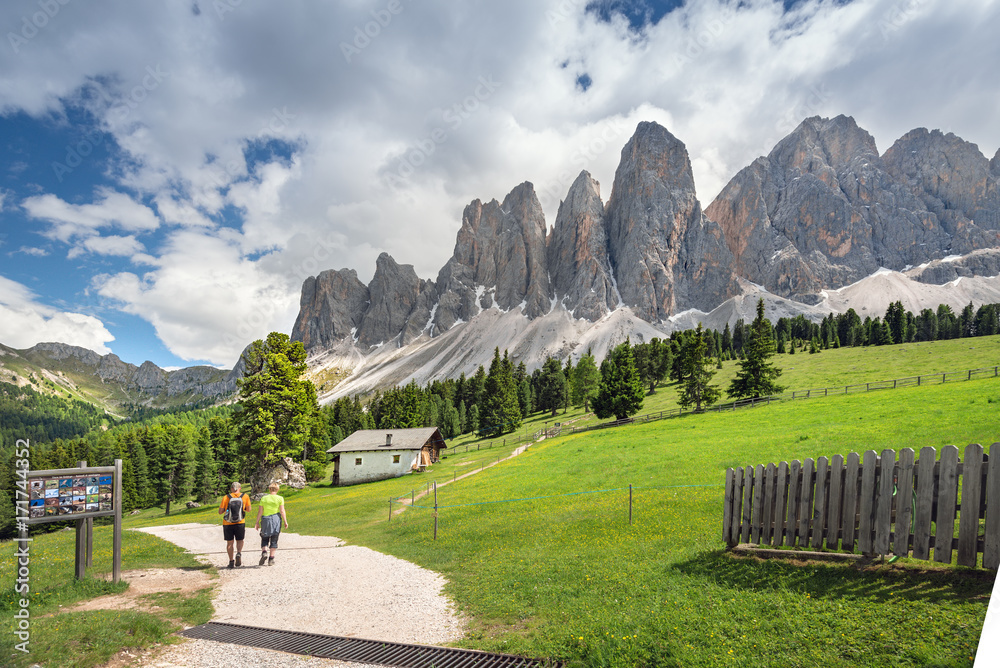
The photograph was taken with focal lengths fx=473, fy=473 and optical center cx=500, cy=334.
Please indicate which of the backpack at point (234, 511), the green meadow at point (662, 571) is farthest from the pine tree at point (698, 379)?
the backpack at point (234, 511)

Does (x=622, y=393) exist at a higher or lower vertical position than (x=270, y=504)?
higher

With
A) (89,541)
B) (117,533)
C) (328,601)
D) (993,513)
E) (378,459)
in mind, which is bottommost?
(378,459)

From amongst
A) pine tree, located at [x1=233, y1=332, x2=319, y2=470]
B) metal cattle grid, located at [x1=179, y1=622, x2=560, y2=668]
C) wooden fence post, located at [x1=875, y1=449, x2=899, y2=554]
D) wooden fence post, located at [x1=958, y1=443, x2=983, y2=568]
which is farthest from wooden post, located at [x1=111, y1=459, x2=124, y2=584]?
pine tree, located at [x1=233, y1=332, x2=319, y2=470]

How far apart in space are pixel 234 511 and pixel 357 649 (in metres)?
9.15

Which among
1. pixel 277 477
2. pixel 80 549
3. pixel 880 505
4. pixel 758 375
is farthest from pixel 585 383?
pixel 880 505

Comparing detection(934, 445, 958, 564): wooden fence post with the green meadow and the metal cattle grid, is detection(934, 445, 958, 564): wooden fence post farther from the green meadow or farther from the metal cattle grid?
the metal cattle grid

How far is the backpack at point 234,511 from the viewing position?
48.4ft

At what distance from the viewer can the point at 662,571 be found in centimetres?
991

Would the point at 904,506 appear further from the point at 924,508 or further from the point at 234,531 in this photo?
the point at 234,531

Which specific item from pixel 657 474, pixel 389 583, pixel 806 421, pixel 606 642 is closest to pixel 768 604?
pixel 606 642

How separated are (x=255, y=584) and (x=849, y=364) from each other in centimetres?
8827

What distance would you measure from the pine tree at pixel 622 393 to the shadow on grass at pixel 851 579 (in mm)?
54977

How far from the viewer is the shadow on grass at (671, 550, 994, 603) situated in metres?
6.62

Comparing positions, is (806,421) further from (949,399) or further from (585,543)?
Result: (585,543)
